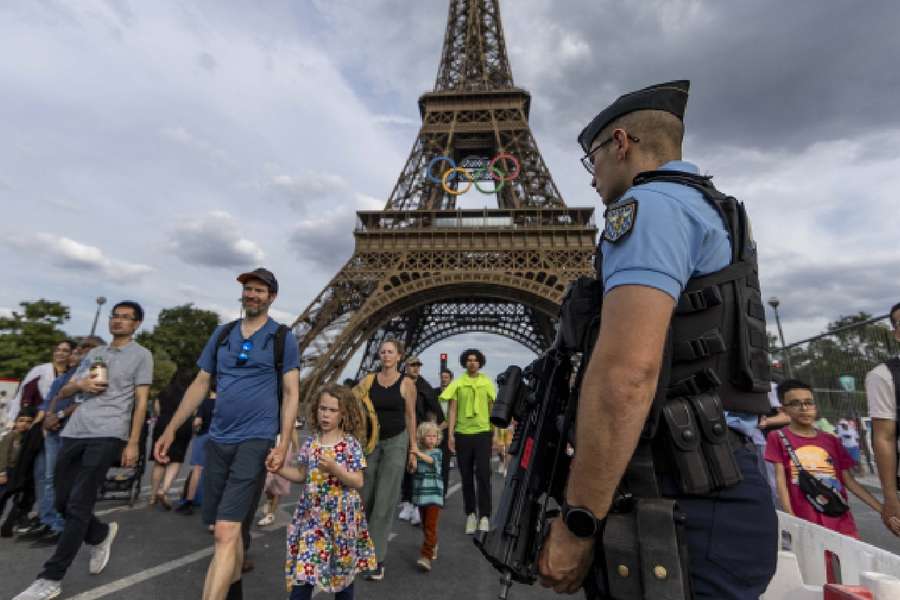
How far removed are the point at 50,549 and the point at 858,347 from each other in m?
10.5

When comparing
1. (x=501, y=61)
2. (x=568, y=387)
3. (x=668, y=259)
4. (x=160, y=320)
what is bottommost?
(x=568, y=387)

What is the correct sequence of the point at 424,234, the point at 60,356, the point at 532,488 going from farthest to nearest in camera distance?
the point at 424,234 < the point at 60,356 < the point at 532,488

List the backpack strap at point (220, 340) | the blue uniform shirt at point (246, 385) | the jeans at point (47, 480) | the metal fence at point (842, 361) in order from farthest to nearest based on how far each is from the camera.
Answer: the metal fence at point (842, 361) < the jeans at point (47, 480) < the backpack strap at point (220, 340) < the blue uniform shirt at point (246, 385)

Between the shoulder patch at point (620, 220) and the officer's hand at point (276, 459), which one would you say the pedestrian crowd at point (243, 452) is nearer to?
the officer's hand at point (276, 459)

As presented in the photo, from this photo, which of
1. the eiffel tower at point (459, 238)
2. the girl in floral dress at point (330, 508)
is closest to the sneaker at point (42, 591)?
the girl in floral dress at point (330, 508)

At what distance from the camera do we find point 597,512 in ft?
3.61

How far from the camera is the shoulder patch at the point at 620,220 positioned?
121 cm

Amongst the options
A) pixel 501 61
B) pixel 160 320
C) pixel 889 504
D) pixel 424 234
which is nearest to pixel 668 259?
pixel 889 504

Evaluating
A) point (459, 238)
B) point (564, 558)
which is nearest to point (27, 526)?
point (564, 558)

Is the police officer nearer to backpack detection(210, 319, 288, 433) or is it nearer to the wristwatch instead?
the wristwatch

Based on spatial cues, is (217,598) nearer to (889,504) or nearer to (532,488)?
(532,488)

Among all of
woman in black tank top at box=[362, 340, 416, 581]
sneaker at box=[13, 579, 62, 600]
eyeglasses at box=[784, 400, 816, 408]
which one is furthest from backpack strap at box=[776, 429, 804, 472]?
sneaker at box=[13, 579, 62, 600]

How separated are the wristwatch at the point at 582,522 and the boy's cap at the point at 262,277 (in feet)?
9.05

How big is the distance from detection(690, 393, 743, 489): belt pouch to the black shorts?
2590 millimetres
